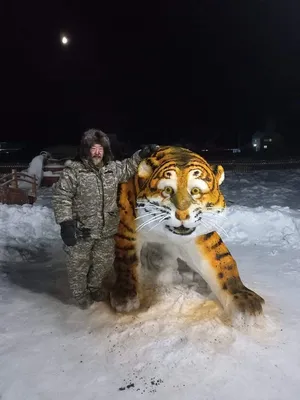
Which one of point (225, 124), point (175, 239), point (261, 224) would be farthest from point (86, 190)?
point (225, 124)

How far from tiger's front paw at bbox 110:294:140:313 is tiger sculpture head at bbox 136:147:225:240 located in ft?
2.25

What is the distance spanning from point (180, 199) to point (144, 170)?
619 millimetres

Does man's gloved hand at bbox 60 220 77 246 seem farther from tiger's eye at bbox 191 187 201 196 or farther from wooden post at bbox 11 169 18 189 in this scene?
wooden post at bbox 11 169 18 189

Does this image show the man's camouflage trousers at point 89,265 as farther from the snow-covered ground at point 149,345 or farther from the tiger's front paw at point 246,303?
the tiger's front paw at point 246,303

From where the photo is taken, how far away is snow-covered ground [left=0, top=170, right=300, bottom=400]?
2.75m

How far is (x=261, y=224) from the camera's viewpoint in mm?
6652

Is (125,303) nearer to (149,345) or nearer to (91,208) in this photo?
(149,345)

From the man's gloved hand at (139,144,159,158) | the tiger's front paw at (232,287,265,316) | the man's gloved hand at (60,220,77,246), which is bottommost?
the tiger's front paw at (232,287,265,316)

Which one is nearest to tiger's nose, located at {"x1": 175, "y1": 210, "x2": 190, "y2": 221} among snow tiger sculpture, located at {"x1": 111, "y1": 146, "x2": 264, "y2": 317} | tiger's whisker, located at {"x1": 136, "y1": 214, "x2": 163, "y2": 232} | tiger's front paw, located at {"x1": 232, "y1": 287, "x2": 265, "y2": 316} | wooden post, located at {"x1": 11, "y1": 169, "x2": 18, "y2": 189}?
snow tiger sculpture, located at {"x1": 111, "y1": 146, "x2": 264, "y2": 317}

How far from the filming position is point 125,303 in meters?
3.73

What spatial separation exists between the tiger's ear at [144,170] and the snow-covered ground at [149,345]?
1147mm

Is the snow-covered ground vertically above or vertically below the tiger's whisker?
below

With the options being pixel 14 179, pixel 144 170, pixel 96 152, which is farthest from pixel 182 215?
pixel 14 179

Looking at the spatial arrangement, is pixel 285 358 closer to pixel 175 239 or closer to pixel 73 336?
pixel 175 239
